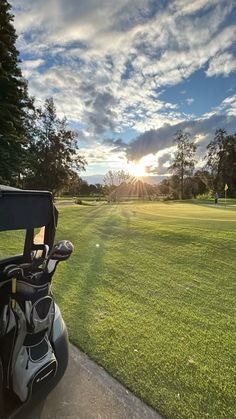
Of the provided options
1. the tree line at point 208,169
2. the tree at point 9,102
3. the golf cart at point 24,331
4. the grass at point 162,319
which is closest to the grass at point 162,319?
the grass at point 162,319

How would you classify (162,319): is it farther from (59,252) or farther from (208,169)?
(208,169)

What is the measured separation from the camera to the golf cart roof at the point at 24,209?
2.30m

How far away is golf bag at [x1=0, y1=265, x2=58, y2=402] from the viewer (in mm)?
2004

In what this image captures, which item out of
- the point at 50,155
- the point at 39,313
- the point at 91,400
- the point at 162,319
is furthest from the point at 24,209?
the point at 50,155

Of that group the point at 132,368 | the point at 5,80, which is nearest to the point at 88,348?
the point at 132,368

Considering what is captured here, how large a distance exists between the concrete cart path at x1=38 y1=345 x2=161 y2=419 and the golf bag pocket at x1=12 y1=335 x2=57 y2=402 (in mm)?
376

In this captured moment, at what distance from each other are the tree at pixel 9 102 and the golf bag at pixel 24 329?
15.3 m

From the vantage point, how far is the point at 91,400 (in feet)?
7.95

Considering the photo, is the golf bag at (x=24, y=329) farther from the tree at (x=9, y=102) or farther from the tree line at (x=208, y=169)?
the tree line at (x=208, y=169)

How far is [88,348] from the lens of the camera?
129 inches

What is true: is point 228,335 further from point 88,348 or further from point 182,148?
point 182,148

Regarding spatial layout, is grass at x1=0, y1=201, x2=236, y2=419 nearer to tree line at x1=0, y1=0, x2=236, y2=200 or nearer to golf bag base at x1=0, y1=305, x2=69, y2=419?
golf bag base at x1=0, y1=305, x2=69, y2=419

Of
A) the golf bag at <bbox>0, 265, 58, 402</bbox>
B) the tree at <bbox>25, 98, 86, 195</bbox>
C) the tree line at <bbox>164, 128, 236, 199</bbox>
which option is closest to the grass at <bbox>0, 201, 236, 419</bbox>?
the golf bag at <bbox>0, 265, 58, 402</bbox>

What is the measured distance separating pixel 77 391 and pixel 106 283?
2.98 m
